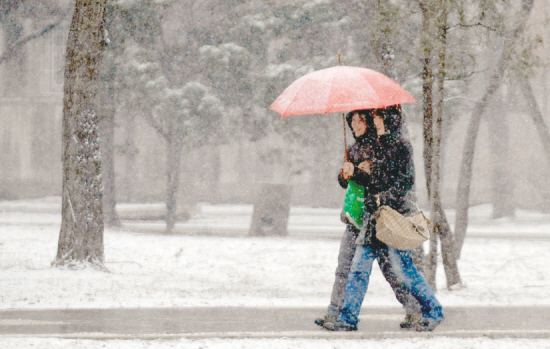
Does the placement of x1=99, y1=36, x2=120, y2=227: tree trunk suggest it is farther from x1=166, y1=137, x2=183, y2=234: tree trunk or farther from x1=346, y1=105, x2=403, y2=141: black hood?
x1=346, y1=105, x2=403, y2=141: black hood

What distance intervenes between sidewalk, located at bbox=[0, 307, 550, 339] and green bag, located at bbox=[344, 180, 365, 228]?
2.93 feet

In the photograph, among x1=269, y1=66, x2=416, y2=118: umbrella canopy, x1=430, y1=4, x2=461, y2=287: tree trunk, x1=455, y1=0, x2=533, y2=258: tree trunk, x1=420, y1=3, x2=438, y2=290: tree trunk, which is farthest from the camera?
x1=455, y1=0, x2=533, y2=258: tree trunk

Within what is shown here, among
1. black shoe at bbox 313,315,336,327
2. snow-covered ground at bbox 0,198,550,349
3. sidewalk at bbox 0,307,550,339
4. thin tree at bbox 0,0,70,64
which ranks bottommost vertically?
snow-covered ground at bbox 0,198,550,349

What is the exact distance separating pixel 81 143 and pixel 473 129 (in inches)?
245

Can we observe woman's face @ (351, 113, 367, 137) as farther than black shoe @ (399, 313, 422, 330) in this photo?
No

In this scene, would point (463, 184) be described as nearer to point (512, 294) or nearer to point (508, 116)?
point (512, 294)

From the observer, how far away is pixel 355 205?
6082 mm

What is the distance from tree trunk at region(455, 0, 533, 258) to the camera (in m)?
11.1

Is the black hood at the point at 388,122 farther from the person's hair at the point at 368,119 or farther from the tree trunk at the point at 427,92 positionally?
the tree trunk at the point at 427,92

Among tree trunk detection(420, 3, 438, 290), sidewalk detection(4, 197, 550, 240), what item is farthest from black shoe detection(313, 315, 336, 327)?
sidewalk detection(4, 197, 550, 240)

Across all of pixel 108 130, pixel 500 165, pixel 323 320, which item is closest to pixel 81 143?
pixel 323 320

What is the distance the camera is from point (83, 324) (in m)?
6.37

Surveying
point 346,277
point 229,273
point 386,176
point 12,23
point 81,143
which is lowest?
point 229,273

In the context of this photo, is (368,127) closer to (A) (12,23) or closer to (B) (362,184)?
(B) (362,184)
